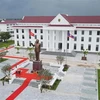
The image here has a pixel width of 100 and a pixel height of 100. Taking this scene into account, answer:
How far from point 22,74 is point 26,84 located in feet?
12.2

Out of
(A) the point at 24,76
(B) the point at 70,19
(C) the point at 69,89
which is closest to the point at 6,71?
(A) the point at 24,76

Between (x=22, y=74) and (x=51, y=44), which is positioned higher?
(x=51, y=44)

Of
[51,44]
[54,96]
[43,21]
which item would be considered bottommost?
[54,96]

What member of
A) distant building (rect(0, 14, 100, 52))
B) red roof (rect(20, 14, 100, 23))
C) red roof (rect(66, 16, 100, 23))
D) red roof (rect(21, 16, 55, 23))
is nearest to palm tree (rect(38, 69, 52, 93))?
distant building (rect(0, 14, 100, 52))

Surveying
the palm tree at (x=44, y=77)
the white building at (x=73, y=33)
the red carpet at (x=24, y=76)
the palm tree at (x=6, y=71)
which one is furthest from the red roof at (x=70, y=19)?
the palm tree at (x=44, y=77)

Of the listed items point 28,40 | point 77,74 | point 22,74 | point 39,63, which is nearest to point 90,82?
point 77,74

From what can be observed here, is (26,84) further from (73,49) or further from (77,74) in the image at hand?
(73,49)

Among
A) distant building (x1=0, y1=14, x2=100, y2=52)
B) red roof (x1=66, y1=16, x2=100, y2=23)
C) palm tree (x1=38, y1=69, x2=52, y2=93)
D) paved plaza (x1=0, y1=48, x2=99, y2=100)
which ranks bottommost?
paved plaza (x1=0, y1=48, x2=99, y2=100)

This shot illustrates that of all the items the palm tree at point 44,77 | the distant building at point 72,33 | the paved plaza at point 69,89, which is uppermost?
the distant building at point 72,33

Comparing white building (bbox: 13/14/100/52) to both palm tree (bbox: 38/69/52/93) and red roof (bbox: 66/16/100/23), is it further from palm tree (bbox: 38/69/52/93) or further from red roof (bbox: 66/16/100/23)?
palm tree (bbox: 38/69/52/93)

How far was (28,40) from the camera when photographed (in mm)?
50250

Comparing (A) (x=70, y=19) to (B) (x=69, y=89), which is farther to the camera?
(A) (x=70, y=19)

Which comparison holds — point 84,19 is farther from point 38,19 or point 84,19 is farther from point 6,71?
point 6,71

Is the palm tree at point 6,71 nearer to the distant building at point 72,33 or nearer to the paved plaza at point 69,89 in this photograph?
the paved plaza at point 69,89
